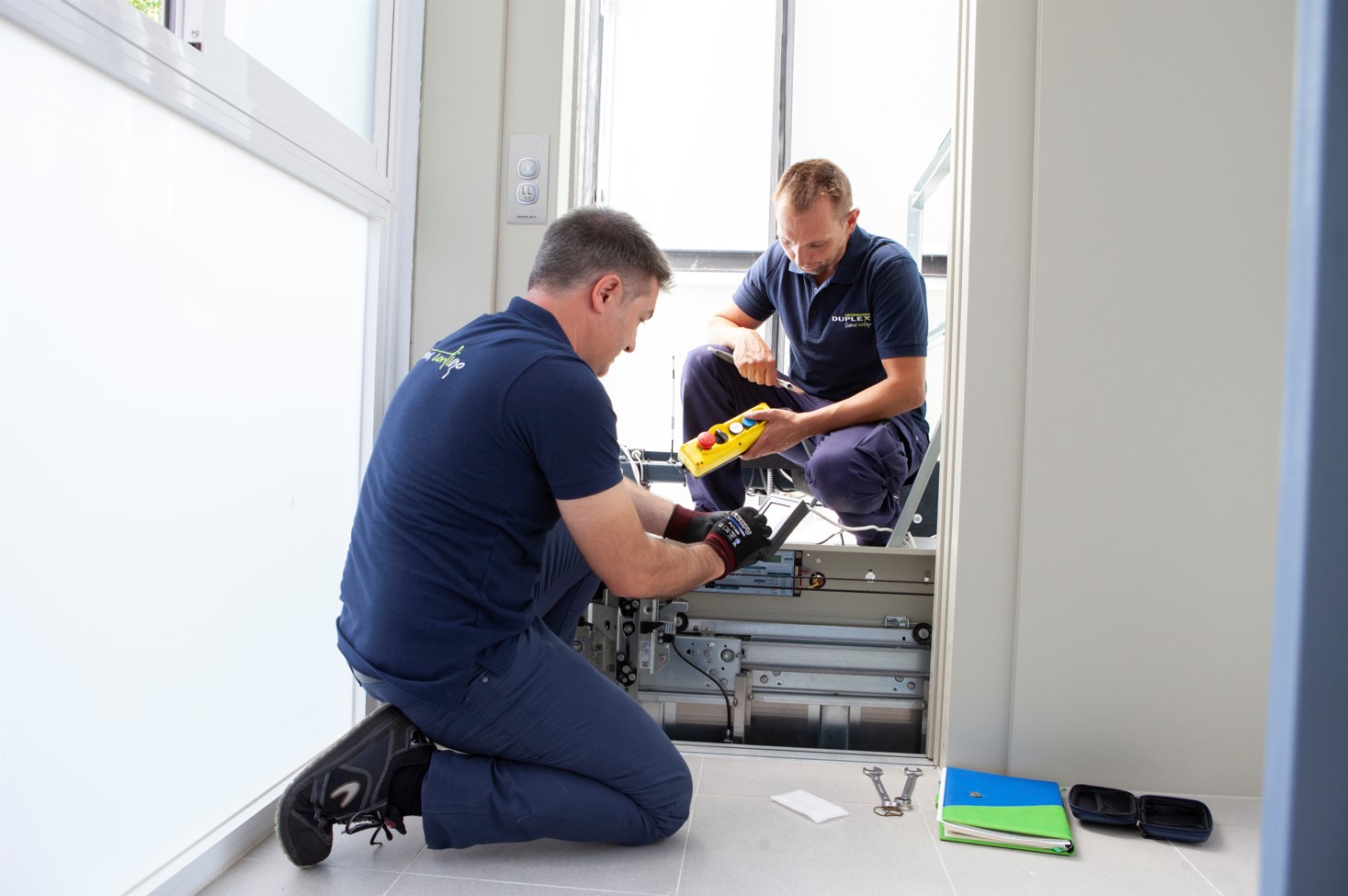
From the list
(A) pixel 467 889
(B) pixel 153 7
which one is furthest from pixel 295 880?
(B) pixel 153 7

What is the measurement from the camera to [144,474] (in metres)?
1.21

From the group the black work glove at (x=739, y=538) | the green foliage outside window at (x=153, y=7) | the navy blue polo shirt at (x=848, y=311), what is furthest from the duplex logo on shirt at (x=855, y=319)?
the green foliage outside window at (x=153, y=7)

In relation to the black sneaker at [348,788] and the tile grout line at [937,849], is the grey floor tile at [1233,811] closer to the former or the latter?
the tile grout line at [937,849]

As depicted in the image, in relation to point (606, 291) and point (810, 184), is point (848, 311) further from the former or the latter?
point (606, 291)

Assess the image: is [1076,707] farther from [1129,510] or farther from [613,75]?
[613,75]

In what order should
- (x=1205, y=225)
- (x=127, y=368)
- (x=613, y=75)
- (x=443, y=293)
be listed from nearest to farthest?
(x=127, y=368), (x=1205, y=225), (x=443, y=293), (x=613, y=75)

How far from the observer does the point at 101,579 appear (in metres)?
1.14

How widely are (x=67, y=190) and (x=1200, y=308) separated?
193cm

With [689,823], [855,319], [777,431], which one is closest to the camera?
[689,823]

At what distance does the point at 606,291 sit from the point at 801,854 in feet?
3.39

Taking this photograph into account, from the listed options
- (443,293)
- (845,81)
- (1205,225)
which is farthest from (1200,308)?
(845,81)

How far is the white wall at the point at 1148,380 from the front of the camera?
1.73m

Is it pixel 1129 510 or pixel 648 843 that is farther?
pixel 1129 510

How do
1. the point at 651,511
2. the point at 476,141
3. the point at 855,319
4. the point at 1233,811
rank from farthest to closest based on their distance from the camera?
the point at 855,319 < the point at 476,141 < the point at 651,511 < the point at 1233,811
